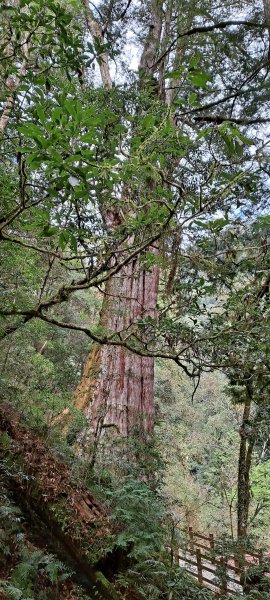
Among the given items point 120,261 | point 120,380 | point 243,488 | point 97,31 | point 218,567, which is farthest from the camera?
point 97,31

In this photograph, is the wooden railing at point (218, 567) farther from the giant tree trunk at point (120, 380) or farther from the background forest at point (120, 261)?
the giant tree trunk at point (120, 380)

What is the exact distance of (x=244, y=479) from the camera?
6.64 metres

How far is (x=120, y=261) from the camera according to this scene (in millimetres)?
3996

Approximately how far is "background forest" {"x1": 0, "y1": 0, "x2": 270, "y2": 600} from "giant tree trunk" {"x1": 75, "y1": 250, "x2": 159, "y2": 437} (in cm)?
2

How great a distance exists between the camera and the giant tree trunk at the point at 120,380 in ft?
18.7

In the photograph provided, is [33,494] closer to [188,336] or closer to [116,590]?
[116,590]

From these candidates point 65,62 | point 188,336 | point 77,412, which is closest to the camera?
point 65,62

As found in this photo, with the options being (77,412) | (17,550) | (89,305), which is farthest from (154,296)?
(89,305)

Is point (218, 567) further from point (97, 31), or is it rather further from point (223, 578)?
point (97, 31)

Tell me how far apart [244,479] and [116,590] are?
11.9 feet

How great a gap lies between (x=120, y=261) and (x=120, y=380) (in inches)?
102

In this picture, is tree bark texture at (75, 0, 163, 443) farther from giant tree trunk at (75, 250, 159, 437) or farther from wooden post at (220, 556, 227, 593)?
wooden post at (220, 556, 227, 593)

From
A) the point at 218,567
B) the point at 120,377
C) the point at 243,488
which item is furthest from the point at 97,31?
the point at 218,567

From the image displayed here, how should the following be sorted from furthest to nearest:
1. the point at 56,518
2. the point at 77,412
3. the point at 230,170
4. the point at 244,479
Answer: the point at 244,479, the point at 77,412, the point at 230,170, the point at 56,518
